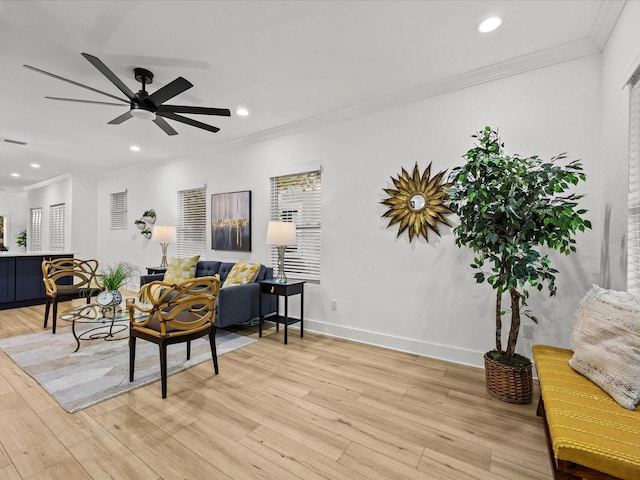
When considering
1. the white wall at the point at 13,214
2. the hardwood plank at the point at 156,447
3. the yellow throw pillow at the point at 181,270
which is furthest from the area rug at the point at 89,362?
the white wall at the point at 13,214

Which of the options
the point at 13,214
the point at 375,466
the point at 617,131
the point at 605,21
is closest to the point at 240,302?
the point at 375,466

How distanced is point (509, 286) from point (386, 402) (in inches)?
49.7

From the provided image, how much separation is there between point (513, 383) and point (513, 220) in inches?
49.0

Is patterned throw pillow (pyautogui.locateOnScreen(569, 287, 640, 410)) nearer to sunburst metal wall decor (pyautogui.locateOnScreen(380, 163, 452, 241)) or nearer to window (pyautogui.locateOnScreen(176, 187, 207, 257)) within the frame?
sunburst metal wall decor (pyautogui.locateOnScreen(380, 163, 452, 241))

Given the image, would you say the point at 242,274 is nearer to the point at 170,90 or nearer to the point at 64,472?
the point at 170,90

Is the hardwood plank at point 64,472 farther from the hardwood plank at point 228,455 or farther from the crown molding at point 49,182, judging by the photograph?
the crown molding at point 49,182

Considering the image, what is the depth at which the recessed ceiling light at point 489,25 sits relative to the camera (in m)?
2.23

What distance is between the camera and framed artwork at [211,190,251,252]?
4.73m

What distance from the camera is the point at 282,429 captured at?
1973mm

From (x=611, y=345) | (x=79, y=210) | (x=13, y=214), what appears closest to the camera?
(x=611, y=345)

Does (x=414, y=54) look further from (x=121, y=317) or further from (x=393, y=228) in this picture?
(x=121, y=317)

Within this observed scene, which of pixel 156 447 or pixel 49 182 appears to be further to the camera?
pixel 49 182

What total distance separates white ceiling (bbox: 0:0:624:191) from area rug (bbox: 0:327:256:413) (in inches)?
111

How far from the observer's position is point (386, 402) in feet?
7.59
